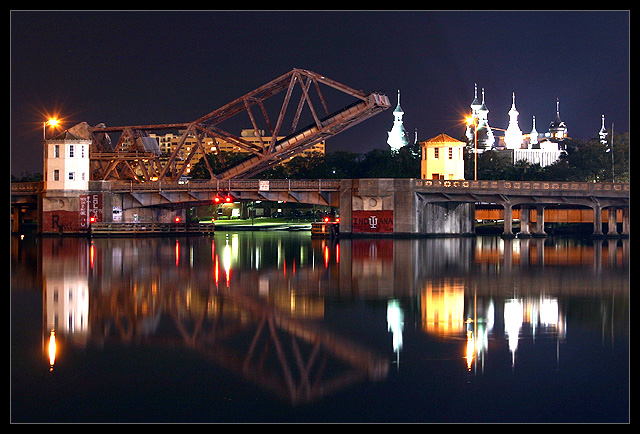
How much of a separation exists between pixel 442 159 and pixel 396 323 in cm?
5092

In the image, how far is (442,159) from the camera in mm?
74812

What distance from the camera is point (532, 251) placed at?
2067 inches

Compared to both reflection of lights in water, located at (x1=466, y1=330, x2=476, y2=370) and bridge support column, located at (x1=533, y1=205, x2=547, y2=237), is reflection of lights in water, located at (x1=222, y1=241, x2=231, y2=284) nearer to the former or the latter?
reflection of lights in water, located at (x1=466, y1=330, x2=476, y2=370)

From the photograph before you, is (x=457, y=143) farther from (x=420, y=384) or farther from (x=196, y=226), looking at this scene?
(x=420, y=384)

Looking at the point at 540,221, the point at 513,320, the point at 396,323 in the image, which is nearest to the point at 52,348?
the point at 396,323

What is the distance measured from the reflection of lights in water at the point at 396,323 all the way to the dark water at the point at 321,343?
73mm

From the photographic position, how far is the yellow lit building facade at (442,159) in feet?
245

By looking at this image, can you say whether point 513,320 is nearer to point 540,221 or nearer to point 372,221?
point 372,221

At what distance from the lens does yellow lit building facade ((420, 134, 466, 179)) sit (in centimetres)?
7469

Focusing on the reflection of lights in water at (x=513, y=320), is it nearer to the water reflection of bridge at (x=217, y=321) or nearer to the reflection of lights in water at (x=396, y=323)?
the reflection of lights in water at (x=396, y=323)

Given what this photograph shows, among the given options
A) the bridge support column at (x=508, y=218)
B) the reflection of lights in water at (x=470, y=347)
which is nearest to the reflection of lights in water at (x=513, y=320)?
the reflection of lights in water at (x=470, y=347)

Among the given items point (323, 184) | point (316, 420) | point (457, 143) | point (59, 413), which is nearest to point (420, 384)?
point (316, 420)
